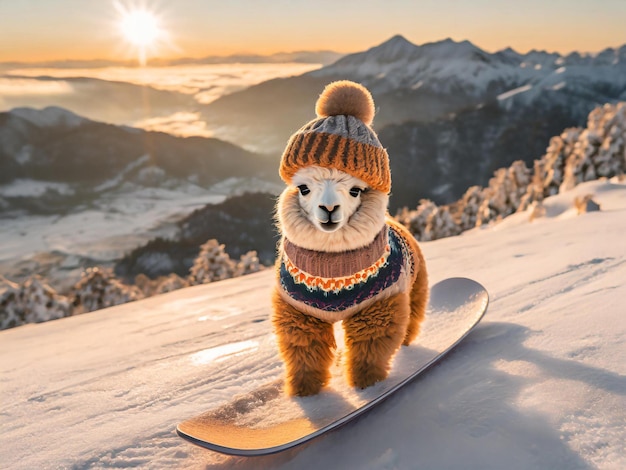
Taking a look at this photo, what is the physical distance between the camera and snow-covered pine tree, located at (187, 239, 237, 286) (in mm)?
18297

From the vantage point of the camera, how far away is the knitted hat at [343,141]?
210 centimetres

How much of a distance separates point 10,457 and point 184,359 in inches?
Answer: 53.3

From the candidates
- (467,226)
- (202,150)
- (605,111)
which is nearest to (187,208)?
(202,150)

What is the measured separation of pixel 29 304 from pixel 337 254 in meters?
15.1

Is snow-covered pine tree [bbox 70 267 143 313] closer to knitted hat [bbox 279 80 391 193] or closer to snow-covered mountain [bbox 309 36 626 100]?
knitted hat [bbox 279 80 391 193]

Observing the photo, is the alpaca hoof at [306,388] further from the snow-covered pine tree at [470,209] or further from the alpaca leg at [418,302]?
the snow-covered pine tree at [470,209]

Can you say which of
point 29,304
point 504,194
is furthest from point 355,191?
point 504,194

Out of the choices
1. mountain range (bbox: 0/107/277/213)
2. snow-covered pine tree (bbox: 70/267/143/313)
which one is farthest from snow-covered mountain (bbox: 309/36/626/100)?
snow-covered pine tree (bbox: 70/267/143/313)

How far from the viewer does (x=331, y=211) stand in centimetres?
205

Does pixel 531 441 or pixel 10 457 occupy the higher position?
pixel 531 441

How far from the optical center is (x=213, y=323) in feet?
15.0

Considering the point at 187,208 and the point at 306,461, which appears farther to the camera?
the point at 187,208

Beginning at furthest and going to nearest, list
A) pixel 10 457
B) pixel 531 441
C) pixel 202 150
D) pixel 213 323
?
1. pixel 202 150
2. pixel 213 323
3. pixel 10 457
4. pixel 531 441

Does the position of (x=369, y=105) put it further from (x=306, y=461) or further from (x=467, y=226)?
(x=467, y=226)
